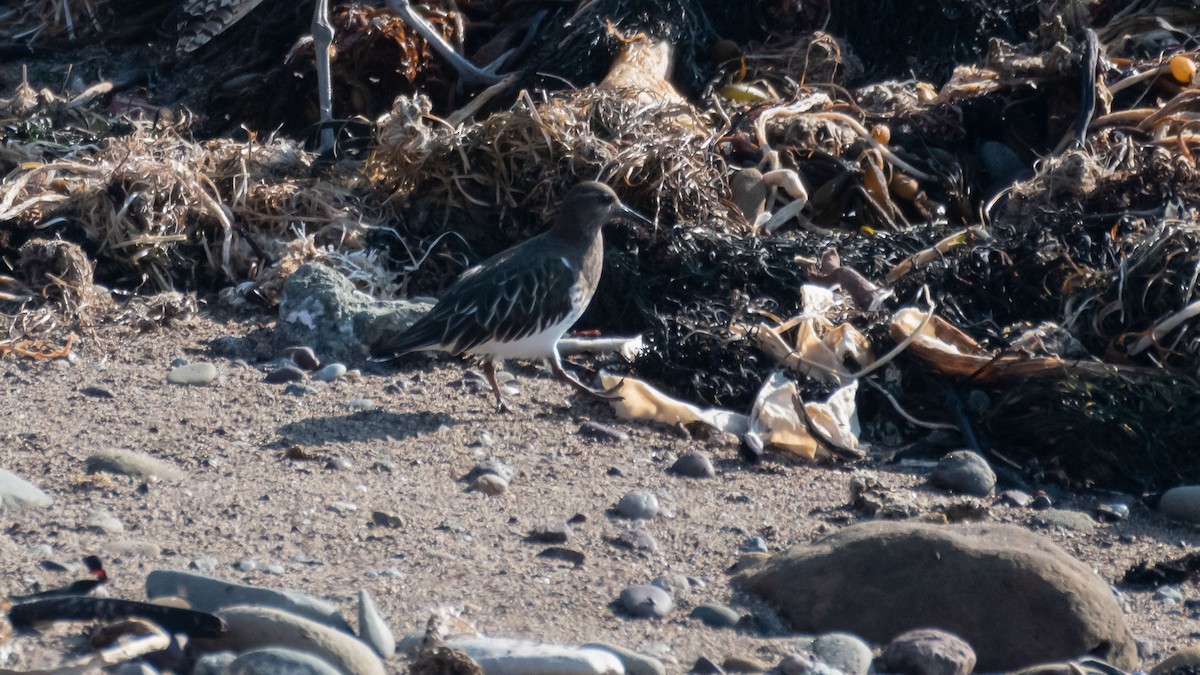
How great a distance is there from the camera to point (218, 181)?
6.81 meters

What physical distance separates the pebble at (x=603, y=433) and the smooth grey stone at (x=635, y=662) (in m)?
1.72

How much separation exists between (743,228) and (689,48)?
192 cm

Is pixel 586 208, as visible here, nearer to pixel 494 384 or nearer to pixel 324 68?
pixel 494 384

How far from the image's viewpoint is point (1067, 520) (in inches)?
173

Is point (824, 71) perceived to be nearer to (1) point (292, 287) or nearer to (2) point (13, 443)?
(1) point (292, 287)

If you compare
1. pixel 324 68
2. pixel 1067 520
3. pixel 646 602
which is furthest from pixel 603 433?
pixel 324 68

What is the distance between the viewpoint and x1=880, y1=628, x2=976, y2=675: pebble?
3.22m

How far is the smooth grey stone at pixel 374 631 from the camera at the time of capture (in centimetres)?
314

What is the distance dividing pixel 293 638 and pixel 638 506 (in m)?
1.43

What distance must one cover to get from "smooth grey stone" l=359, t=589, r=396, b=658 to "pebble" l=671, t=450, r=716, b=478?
158 cm

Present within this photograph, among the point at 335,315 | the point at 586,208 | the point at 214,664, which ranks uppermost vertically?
the point at 586,208

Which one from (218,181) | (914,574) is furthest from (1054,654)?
(218,181)

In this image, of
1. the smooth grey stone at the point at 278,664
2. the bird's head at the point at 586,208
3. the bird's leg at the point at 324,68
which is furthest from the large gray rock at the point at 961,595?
the bird's leg at the point at 324,68

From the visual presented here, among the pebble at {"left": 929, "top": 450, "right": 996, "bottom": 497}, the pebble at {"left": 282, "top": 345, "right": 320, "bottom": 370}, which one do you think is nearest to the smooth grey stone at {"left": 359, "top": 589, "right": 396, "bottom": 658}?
the pebble at {"left": 929, "top": 450, "right": 996, "bottom": 497}
